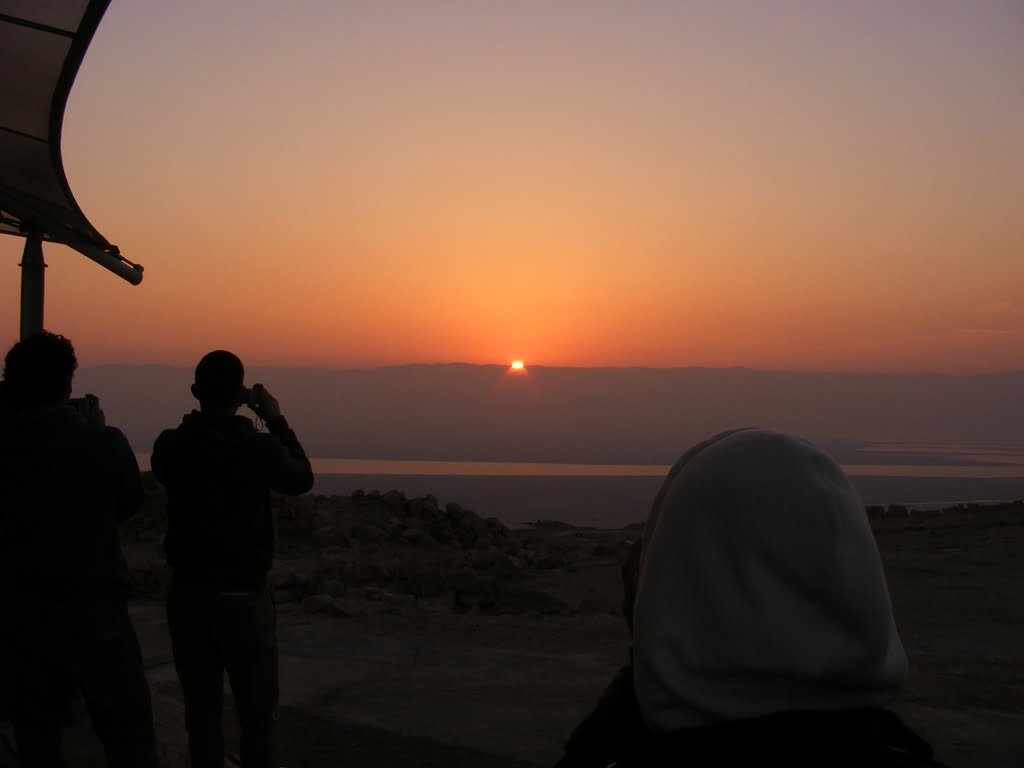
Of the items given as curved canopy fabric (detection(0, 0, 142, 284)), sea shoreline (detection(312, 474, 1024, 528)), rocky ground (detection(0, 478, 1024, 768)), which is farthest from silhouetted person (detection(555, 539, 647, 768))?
sea shoreline (detection(312, 474, 1024, 528))

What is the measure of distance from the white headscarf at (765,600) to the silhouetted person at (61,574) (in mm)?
2758

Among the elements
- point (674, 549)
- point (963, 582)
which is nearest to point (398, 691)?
point (674, 549)

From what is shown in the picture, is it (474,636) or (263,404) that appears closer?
(263,404)

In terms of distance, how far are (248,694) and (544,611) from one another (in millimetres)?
7557

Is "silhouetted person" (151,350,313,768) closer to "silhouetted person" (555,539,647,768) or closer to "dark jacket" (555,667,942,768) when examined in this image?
"silhouetted person" (555,539,647,768)

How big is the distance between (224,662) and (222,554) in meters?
0.41

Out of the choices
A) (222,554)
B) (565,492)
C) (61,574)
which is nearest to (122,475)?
(61,574)

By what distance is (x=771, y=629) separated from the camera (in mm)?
1232

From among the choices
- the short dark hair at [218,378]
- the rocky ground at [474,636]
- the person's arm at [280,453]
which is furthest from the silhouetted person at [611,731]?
the rocky ground at [474,636]

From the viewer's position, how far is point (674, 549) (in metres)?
1.29

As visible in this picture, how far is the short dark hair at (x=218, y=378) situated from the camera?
392cm

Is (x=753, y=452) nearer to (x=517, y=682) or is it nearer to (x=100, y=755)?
(x=100, y=755)

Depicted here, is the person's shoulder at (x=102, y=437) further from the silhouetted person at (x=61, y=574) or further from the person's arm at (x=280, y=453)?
the person's arm at (x=280, y=453)

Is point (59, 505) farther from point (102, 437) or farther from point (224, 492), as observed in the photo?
point (224, 492)
